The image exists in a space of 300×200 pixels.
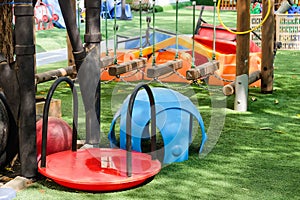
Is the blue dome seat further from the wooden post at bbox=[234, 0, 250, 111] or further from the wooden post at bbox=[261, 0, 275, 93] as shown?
the wooden post at bbox=[261, 0, 275, 93]

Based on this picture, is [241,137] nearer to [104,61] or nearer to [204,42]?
[104,61]

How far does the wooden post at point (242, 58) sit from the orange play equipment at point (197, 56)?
4.72ft

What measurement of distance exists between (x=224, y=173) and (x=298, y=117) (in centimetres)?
245

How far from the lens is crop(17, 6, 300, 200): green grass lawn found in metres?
4.02

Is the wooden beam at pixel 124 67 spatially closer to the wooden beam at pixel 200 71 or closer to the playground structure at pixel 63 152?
the wooden beam at pixel 200 71

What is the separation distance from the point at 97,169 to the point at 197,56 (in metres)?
5.44

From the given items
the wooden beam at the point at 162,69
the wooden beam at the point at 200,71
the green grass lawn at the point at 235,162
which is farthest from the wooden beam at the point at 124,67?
the wooden beam at the point at 200,71

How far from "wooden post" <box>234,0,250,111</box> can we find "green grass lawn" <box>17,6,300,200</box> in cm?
16

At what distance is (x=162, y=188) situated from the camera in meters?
4.13

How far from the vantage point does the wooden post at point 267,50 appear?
783 centimetres

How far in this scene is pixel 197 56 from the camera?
9.43 m

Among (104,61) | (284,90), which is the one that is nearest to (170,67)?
(104,61)

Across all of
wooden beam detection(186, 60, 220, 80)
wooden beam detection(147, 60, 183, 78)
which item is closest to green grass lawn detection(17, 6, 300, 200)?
wooden beam detection(186, 60, 220, 80)

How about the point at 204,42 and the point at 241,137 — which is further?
the point at 204,42
